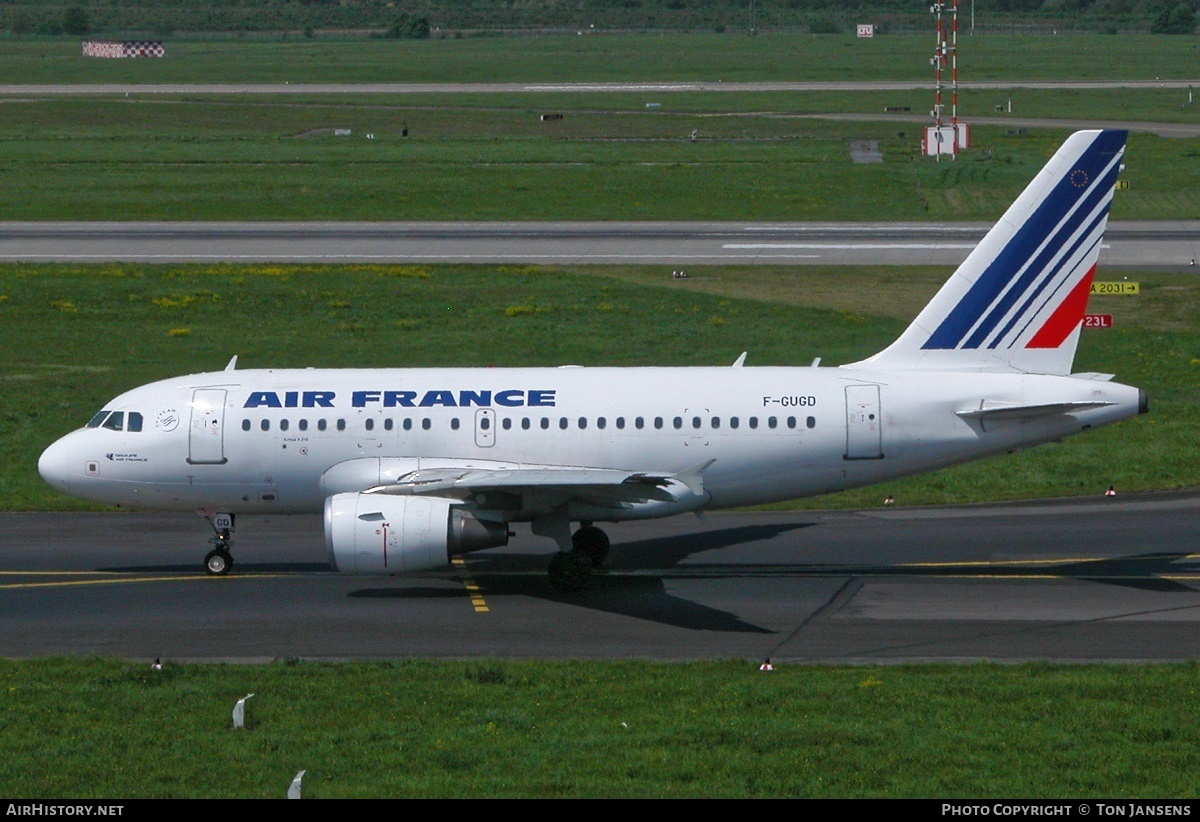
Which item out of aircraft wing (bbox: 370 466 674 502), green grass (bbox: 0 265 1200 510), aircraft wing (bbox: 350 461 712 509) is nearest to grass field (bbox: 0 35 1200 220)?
green grass (bbox: 0 265 1200 510)

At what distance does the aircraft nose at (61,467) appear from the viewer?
32406 mm

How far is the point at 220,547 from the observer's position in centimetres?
3278

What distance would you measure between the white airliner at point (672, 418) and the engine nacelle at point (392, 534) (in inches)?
54.8

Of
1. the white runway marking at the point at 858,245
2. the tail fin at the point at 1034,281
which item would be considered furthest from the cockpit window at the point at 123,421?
the white runway marking at the point at 858,245

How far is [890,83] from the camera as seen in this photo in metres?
170

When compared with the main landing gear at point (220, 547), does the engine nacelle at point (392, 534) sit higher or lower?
higher

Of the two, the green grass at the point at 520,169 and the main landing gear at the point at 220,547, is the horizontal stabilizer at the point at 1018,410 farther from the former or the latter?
Answer: the green grass at the point at 520,169

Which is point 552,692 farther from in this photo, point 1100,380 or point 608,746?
point 1100,380

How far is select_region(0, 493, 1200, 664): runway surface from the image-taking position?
2700cm

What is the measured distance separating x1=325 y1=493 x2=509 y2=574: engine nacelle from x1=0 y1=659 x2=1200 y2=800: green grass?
4093 millimetres

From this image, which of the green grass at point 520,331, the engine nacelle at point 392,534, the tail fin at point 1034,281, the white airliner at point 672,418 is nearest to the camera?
the engine nacelle at point 392,534

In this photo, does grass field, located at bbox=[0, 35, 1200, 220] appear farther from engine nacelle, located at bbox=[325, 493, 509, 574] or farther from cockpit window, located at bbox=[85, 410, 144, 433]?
engine nacelle, located at bbox=[325, 493, 509, 574]

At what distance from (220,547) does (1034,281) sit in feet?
57.3

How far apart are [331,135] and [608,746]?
10929 centimetres
